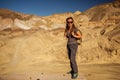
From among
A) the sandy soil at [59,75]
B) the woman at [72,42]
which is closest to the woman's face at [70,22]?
the woman at [72,42]

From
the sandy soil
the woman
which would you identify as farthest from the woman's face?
the sandy soil

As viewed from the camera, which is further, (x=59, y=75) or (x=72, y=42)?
(x=59, y=75)

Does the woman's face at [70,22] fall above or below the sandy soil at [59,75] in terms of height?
above

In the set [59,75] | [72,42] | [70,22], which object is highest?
[70,22]

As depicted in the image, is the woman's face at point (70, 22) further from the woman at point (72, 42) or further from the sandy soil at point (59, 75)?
the sandy soil at point (59, 75)

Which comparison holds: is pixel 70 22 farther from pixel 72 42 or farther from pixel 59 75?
pixel 59 75

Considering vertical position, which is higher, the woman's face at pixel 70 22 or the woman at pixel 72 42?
the woman's face at pixel 70 22

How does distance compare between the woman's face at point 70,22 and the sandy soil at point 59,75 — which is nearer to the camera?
the woman's face at point 70,22

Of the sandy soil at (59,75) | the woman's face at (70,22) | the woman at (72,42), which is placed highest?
the woman's face at (70,22)

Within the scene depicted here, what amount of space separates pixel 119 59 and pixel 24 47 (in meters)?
8.71

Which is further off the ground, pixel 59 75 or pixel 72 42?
pixel 72 42

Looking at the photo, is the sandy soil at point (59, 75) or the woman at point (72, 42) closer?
the woman at point (72, 42)

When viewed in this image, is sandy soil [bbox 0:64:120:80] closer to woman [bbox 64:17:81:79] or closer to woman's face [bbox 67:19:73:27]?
woman [bbox 64:17:81:79]

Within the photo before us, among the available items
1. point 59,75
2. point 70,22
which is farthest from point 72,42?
point 59,75
